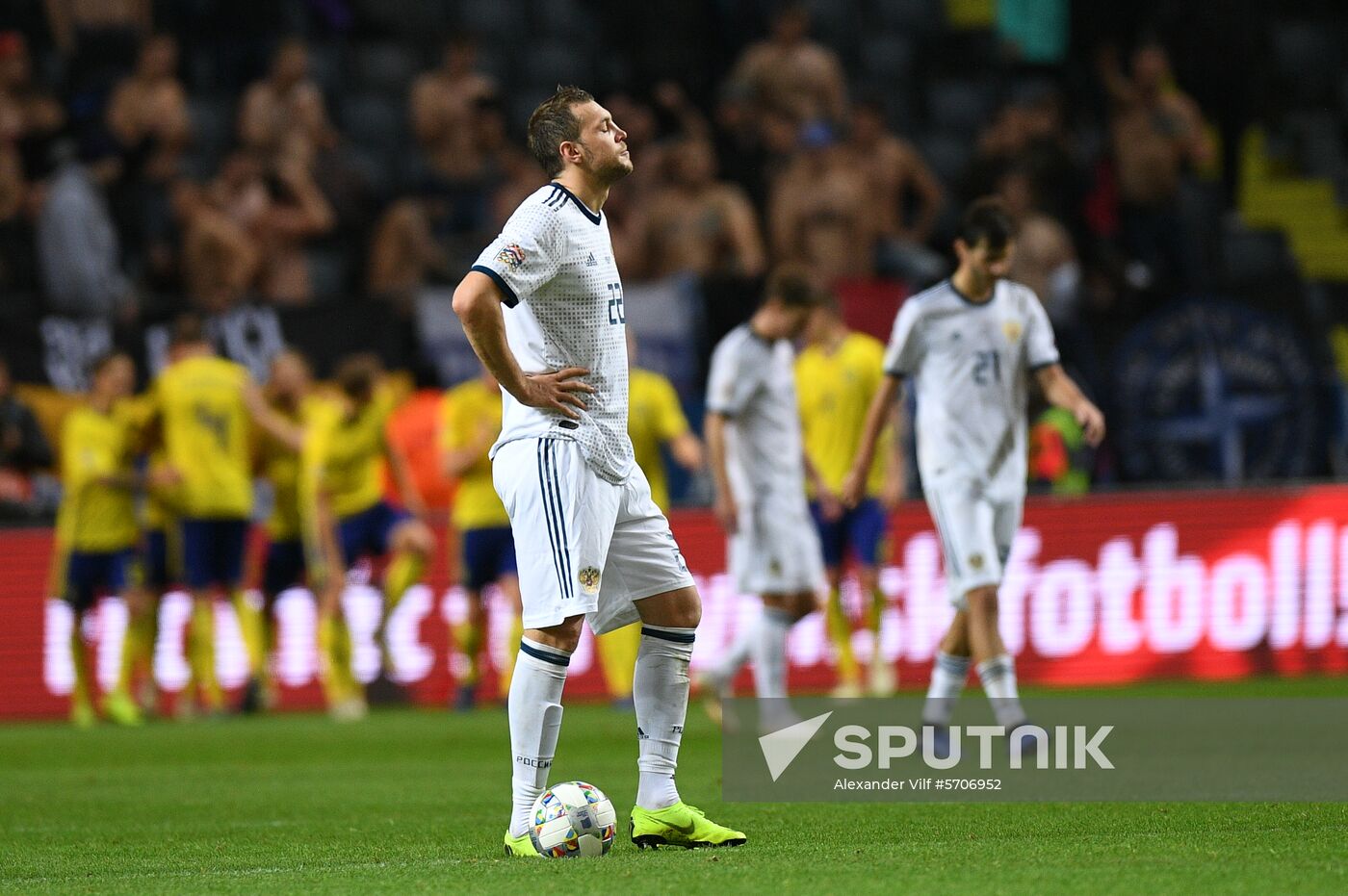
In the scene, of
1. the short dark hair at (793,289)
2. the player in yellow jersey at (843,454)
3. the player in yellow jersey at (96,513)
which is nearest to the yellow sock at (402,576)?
the player in yellow jersey at (96,513)

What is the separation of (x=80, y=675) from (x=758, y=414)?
214 inches

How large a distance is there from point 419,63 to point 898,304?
672cm

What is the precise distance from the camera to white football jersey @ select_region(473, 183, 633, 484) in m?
6.05

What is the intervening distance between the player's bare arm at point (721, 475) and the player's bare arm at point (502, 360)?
206 inches

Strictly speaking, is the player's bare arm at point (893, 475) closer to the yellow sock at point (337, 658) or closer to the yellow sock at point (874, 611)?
the yellow sock at point (874, 611)

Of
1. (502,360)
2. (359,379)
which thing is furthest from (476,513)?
(502,360)

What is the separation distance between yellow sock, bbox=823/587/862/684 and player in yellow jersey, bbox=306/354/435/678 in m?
2.81

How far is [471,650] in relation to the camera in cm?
1405

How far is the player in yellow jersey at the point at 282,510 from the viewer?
1448 cm

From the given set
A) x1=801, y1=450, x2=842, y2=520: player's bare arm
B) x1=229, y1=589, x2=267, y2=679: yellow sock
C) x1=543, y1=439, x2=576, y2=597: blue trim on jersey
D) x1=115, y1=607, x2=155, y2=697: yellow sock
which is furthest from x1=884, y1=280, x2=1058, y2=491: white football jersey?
x1=115, y1=607, x2=155, y2=697: yellow sock

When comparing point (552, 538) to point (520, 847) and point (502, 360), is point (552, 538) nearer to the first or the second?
point (502, 360)

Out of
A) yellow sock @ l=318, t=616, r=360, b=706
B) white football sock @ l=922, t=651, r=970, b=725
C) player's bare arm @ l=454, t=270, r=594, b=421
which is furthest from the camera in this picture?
yellow sock @ l=318, t=616, r=360, b=706

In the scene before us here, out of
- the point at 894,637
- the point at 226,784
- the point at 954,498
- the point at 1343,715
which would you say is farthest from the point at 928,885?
the point at 894,637

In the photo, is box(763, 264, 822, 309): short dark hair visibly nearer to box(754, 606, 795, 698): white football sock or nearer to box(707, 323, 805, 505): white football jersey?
box(707, 323, 805, 505): white football jersey
